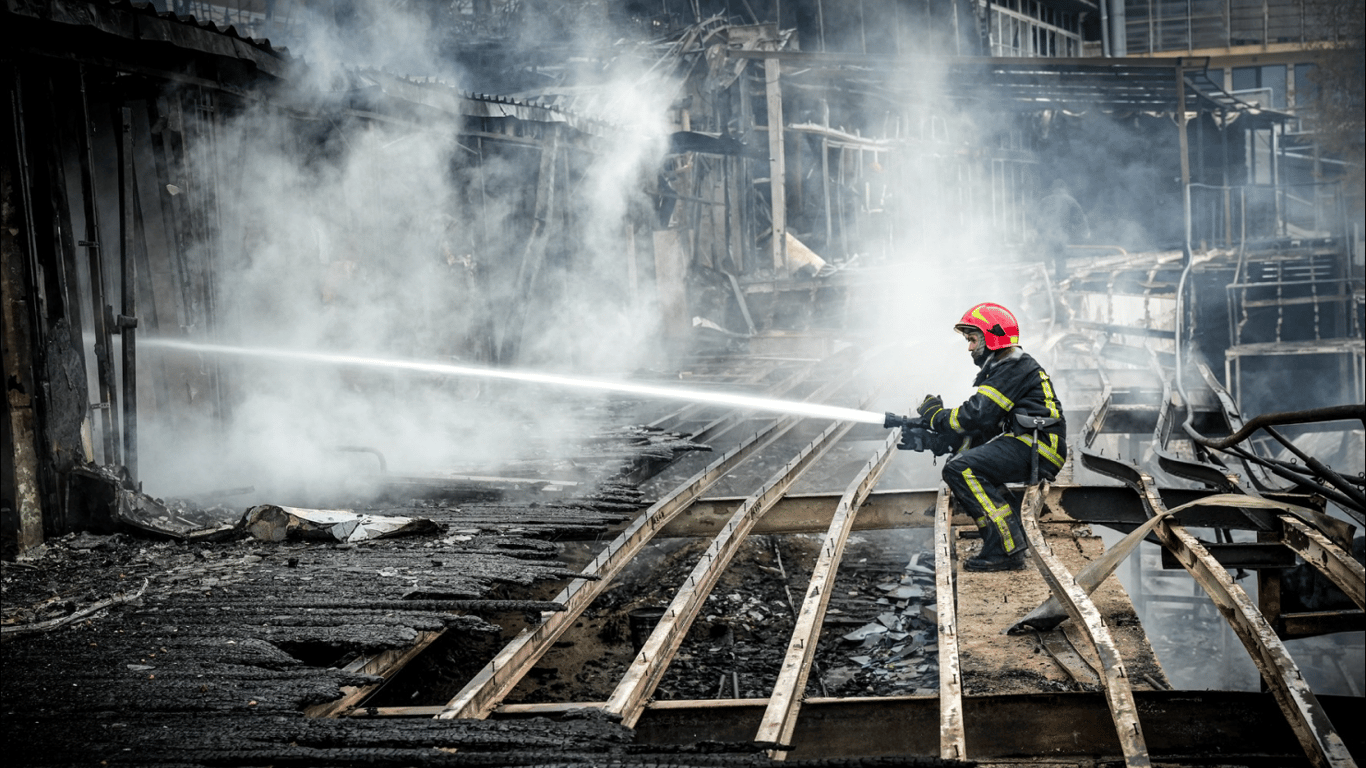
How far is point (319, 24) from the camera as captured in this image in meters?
15.2

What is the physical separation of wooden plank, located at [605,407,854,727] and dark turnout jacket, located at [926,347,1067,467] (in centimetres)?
122

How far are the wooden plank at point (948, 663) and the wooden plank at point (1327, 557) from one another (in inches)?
53.5

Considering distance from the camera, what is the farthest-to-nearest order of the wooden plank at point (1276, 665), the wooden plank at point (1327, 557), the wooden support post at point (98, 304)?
the wooden support post at point (98, 304) < the wooden plank at point (1327, 557) < the wooden plank at point (1276, 665)

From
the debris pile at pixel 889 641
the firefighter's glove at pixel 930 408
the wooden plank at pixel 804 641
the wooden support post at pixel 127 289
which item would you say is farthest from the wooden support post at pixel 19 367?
the firefighter's glove at pixel 930 408

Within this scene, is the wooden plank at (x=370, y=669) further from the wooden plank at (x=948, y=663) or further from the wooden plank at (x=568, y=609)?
the wooden plank at (x=948, y=663)

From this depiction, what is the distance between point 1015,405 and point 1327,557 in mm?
1788

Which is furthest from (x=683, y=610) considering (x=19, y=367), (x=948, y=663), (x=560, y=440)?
(x=560, y=440)

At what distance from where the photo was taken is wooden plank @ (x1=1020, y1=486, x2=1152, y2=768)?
10.2 ft

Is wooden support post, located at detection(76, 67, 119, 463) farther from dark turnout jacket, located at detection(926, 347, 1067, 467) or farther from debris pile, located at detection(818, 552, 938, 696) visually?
dark turnout jacket, located at detection(926, 347, 1067, 467)

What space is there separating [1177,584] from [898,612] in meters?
8.71

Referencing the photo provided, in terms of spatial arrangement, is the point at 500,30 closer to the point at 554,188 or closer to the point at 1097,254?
the point at 554,188

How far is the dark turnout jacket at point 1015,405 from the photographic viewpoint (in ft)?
18.7

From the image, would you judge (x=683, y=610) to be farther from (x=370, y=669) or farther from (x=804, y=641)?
(x=370, y=669)

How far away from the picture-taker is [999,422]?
230 inches
